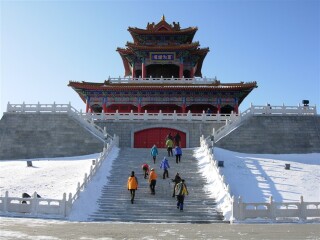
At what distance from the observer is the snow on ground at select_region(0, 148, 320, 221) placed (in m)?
18.1

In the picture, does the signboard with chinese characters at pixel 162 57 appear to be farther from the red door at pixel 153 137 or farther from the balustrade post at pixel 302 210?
the balustrade post at pixel 302 210

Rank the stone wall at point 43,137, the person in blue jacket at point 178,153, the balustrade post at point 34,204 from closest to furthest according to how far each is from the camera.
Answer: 1. the balustrade post at point 34,204
2. the person in blue jacket at point 178,153
3. the stone wall at point 43,137

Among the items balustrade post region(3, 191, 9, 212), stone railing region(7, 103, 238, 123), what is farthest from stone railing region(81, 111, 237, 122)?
balustrade post region(3, 191, 9, 212)

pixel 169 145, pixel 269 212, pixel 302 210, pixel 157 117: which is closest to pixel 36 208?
pixel 269 212

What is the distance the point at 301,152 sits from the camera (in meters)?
28.6

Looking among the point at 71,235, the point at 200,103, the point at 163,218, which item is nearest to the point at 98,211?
the point at 163,218

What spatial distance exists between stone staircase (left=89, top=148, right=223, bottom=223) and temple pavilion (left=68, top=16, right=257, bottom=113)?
14131mm

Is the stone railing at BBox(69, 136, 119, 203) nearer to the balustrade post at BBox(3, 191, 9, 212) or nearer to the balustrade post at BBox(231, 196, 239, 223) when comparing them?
the balustrade post at BBox(3, 191, 9, 212)

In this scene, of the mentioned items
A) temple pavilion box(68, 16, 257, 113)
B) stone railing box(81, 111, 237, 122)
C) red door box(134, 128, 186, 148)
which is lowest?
red door box(134, 128, 186, 148)

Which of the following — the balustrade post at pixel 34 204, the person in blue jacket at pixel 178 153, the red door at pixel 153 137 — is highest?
the red door at pixel 153 137

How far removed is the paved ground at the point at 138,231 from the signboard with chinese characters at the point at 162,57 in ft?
99.5

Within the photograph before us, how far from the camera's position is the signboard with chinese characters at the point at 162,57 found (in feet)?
138

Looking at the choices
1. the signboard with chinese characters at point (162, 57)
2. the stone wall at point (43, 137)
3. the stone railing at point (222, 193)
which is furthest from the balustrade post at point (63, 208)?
the signboard with chinese characters at point (162, 57)

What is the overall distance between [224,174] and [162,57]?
23.3m
